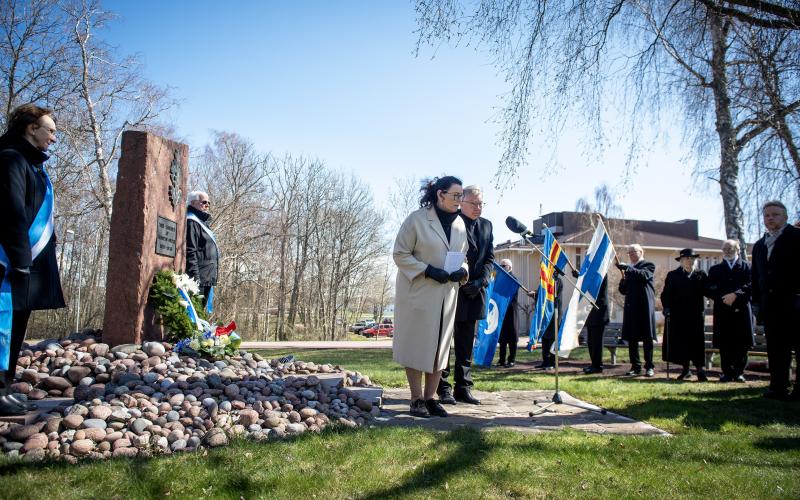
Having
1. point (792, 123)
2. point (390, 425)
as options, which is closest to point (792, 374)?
point (792, 123)

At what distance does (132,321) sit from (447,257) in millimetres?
3622

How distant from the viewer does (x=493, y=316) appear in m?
8.43

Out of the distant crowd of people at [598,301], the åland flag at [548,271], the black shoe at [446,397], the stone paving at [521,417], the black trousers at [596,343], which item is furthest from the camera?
the black trousers at [596,343]

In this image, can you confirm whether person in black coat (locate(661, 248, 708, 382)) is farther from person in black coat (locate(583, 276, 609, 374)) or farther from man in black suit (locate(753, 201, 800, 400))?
man in black suit (locate(753, 201, 800, 400))

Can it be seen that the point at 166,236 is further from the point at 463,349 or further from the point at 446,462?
the point at 446,462

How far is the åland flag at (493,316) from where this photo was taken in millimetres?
7965

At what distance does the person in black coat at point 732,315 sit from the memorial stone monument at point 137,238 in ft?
25.4

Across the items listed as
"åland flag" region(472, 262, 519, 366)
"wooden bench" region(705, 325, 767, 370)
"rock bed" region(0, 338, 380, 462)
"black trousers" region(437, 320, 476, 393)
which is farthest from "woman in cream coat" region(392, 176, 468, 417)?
"wooden bench" region(705, 325, 767, 370)

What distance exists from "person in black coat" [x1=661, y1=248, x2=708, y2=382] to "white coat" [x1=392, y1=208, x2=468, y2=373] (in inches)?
198

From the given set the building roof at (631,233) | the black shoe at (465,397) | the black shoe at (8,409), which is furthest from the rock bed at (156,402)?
the building roof at (631,233)

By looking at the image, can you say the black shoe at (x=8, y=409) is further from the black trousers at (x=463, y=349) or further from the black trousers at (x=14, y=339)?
the black trousers at (x=463, y=349)

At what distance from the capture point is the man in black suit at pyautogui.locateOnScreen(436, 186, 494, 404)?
18.1 ft

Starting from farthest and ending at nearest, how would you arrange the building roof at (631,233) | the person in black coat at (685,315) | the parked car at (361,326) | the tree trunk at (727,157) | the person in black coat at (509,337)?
the parked car at (361,326)
the building roof at (631,233)
the person in black coat at (509,337)
the tree trunk at (727,157)
the person in black coat at (685,315)

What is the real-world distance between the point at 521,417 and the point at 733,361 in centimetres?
505
